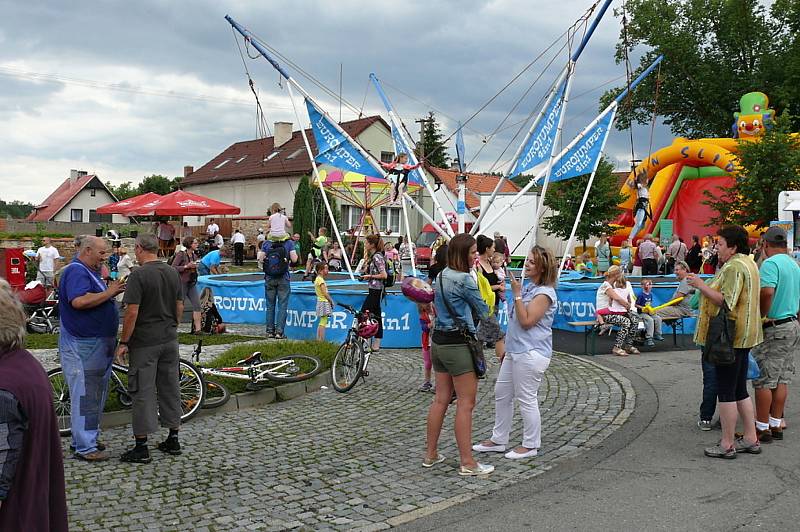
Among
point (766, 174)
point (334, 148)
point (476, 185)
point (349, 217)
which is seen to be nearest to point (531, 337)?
point (334, 148)

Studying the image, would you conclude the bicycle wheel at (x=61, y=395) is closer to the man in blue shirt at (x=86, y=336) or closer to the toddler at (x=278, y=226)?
the man in blue shirt at (x=86, y=336)

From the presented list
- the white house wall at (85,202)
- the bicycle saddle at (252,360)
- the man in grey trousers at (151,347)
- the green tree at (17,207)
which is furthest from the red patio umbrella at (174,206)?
the green tree at (17,207)

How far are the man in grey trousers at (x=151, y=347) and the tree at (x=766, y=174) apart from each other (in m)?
24.3

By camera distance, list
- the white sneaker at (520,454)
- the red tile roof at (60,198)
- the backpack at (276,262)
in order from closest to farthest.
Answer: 1. the white sneaker at (520,454)
2. the backpack at (276,262)
3. the red tile roof at (60,198)

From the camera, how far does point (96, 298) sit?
5883 mm

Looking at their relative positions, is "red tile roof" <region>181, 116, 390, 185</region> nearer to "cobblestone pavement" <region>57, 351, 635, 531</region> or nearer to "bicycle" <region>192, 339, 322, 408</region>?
"bicycle" <region>192, 339, 322, 408</region>

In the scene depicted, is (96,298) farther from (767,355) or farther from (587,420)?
(767,355)

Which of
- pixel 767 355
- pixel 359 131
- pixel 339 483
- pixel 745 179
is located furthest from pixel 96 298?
pixel 359 131

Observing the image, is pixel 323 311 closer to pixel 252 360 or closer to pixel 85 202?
pixel 252 360

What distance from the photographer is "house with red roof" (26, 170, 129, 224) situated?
6056cm

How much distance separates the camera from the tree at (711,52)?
4234cm

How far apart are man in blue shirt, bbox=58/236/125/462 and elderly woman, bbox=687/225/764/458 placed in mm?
4734

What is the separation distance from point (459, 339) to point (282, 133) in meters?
44.2

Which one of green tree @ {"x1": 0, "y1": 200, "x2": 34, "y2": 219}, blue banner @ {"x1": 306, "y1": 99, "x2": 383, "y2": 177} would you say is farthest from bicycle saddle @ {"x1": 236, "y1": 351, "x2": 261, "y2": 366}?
green tree @ {"x1": 0, "y1": 200, "x2": 34, "y2": 219}
